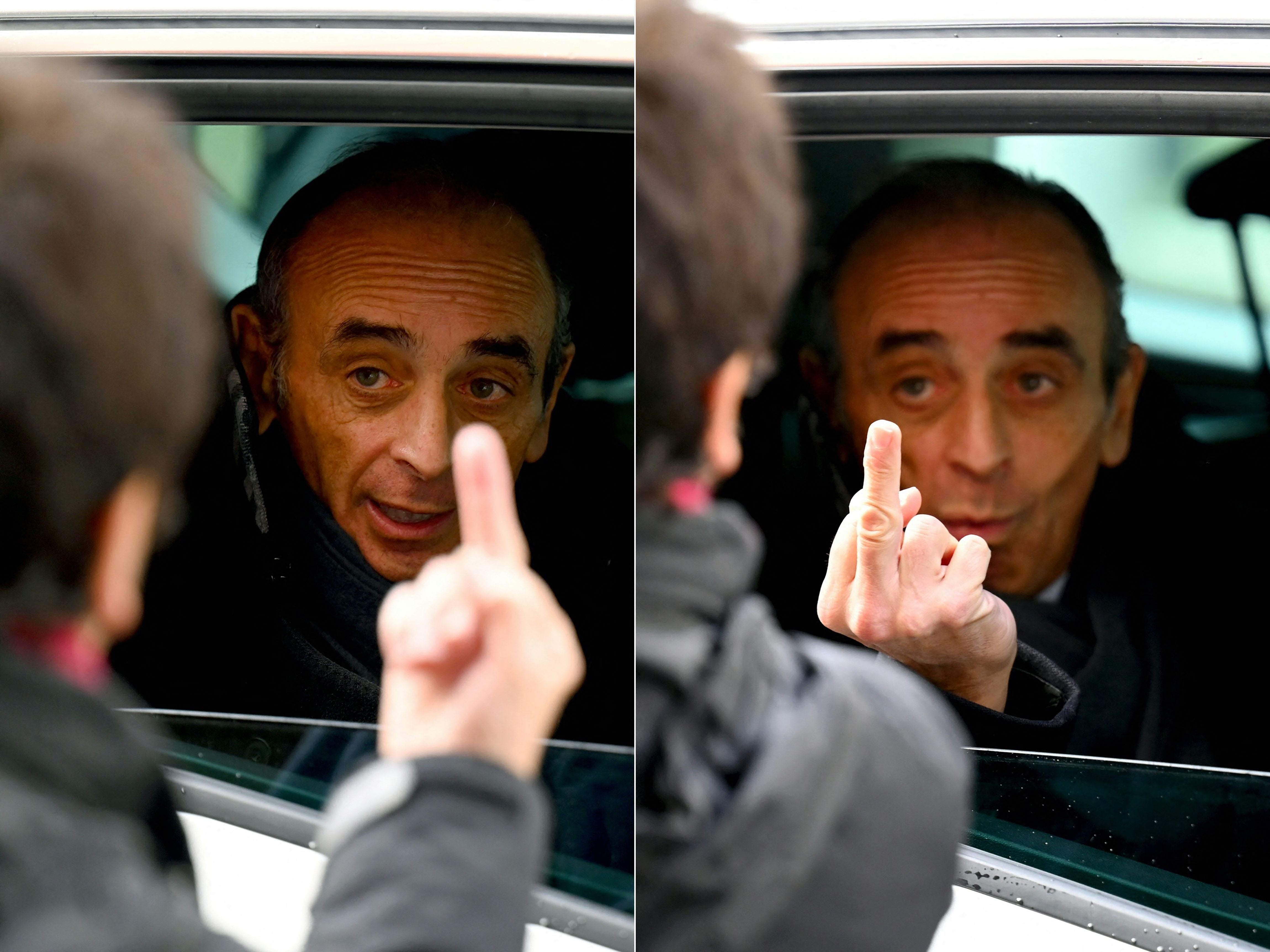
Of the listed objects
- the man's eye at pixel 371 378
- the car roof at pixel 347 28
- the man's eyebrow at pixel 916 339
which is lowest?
the man's eye at pixel 371 378

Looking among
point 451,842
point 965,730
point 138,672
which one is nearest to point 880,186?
point 965,730

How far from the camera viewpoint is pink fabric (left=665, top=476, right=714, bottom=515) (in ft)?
4.28

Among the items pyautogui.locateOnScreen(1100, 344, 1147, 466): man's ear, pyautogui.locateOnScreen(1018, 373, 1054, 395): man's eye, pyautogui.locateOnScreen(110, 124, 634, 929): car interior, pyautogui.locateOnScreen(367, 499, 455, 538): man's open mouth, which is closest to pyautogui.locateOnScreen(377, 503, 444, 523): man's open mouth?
pyautogui.locateOnScreen(367, 499, 455, 538): man's open mouth

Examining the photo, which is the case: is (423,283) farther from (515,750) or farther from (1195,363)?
(1195,363)

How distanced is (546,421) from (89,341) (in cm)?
49

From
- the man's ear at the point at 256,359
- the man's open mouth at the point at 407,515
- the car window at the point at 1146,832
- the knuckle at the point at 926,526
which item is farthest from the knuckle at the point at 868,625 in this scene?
the man's ear at the point at 256,359

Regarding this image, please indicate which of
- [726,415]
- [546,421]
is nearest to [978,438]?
[726,415]

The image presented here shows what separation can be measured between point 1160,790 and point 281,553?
3.85 ft

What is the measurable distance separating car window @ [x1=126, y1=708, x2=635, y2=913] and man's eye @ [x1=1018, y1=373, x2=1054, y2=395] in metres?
0.67

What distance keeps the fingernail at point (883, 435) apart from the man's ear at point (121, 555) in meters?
0.85

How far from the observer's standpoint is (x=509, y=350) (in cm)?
127

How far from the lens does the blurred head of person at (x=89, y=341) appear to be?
1153mm

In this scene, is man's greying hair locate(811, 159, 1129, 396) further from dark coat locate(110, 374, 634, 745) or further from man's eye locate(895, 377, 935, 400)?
dark coat locate(110, 374, 634, 745)

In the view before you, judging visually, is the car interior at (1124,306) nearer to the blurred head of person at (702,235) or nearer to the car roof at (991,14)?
the blurred head of person at (702,235)
